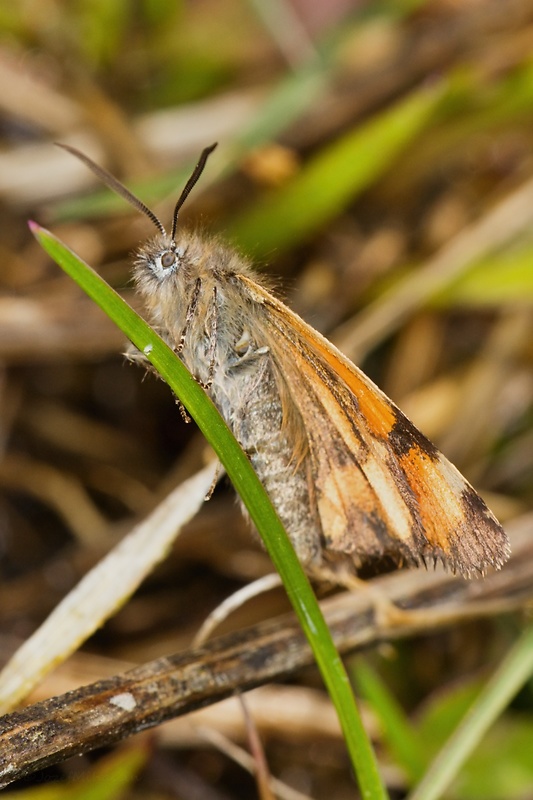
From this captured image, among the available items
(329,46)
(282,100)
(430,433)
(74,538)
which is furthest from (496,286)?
(74,538)

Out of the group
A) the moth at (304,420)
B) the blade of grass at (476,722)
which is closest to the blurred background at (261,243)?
the blade of grass at (476,722)

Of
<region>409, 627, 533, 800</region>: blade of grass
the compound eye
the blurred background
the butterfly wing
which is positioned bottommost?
<region>409, 627, 533, 800</region>: blade of grass

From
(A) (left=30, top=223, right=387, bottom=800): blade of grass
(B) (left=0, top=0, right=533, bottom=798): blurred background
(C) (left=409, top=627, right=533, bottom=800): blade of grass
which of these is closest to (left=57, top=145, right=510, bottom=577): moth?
(A) (left=30, top=223, right=387, bottom=800): blade of grass

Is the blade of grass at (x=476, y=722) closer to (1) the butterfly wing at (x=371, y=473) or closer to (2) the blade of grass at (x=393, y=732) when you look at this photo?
(2) the blade of grass at (x=393, y=732)

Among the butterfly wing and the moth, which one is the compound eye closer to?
the moth

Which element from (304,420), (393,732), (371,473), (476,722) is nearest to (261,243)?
(304,420)
